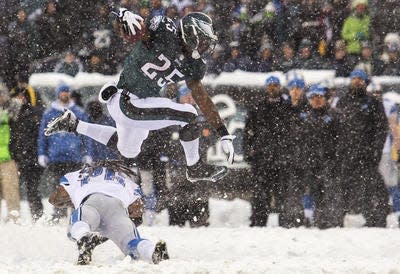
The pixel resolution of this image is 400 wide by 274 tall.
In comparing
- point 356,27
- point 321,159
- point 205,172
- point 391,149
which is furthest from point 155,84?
point 356,27

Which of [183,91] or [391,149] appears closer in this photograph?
[183,91]

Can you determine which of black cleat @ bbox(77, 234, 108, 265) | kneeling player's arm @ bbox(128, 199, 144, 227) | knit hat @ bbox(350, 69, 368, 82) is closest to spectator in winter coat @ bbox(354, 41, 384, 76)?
knit hat @ bbox(350, 69, 368, 82)

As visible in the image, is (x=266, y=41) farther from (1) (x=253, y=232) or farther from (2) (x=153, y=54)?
(2) (x=153, y=54)

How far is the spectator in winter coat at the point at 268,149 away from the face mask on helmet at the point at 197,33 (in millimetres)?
3117

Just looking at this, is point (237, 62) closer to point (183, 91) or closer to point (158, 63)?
point (183, 91)

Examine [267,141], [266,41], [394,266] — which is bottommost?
[394,266]

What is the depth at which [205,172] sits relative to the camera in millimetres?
6805

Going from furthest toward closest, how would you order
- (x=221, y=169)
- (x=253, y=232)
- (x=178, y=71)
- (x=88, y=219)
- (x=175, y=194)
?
(x=175, y=194)
(x=253, y=232)
(x=221, y=169)
(x=178, y=71)
(x=88, y=219)

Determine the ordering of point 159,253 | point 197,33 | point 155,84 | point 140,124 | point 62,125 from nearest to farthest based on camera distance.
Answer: point 159,253
point 197,33
point 155,84
point 140,124
point 62,125

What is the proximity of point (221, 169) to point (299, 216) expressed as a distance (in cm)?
254

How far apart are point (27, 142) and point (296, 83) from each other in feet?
10.7

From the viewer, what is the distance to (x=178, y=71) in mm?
6258

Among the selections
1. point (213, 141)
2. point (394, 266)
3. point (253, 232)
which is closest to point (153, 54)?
point (394, 266)

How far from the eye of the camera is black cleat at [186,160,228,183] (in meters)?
6.78
